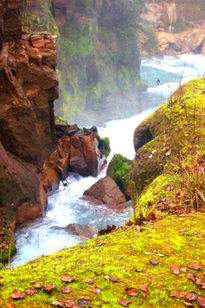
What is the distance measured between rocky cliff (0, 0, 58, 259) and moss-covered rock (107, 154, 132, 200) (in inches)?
139

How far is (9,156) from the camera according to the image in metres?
8.70

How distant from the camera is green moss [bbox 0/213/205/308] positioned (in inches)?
73.0

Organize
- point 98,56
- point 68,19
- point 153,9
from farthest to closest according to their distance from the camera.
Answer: point 153,9 < point 98,56 < point 68,19

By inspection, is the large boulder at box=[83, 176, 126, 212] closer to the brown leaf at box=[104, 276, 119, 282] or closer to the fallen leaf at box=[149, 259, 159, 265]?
the fallen leaf at box=[149, 259, 159, 265]

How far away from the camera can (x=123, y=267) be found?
2.21 metres

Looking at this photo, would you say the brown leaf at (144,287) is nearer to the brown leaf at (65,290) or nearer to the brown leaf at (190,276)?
the brown leaf at (190,276)

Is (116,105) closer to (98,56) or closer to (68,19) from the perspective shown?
(98,56)

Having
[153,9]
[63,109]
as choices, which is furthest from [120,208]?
[153,9]

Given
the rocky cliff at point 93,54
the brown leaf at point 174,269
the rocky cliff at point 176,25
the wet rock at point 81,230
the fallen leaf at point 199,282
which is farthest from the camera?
the rocky cliff at point 176,25

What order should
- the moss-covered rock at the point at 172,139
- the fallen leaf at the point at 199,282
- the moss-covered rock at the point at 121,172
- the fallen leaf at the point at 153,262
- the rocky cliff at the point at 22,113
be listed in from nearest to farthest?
the fallen leaf at the point at 199,282 < the fallen leaf at the point at 153,262 < the moss-covered rock at the point at 172,139 < the rocky cliff at the point at 22,113 < the moss-covered rock at the point at 121,172

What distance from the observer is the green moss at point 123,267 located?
1.86m

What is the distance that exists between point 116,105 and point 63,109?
1036 cm

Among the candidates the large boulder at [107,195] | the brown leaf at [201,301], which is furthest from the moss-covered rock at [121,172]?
the brown leaf at [201,301]

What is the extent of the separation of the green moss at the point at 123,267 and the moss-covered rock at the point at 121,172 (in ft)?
29.6
